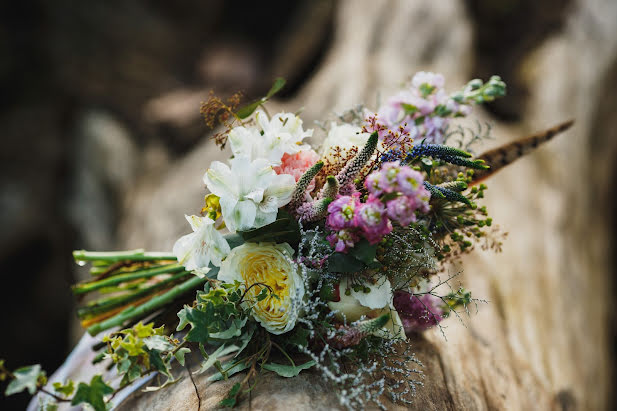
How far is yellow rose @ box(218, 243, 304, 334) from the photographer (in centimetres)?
87

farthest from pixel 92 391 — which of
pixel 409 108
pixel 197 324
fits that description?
pixel 409 108

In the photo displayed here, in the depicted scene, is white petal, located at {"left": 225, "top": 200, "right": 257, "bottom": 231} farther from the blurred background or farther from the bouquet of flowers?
the blurred background

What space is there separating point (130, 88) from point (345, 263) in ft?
8.17

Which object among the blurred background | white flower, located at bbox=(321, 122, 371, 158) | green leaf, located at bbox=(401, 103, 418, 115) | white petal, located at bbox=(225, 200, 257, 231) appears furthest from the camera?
the blurred background

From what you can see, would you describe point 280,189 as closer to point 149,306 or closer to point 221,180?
point 221,180

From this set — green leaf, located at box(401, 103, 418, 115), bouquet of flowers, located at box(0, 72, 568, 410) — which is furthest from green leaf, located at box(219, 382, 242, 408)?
green leaf, located at box(401, 103, 418, 115)

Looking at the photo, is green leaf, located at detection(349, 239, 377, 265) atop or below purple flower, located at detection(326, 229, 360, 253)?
below

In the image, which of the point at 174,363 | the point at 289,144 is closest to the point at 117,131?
the point at 174,363

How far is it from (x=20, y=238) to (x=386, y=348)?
9.98 feet

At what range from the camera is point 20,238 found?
3.15 metres

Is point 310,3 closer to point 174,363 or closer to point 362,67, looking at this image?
point 362,67

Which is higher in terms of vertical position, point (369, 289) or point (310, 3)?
point (310, 3)

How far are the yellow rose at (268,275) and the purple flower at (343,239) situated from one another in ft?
0.28

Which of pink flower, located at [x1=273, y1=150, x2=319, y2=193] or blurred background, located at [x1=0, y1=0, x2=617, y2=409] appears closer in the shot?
pink flower, located at [x1=273, y1=150, x2=319, y2=193]
